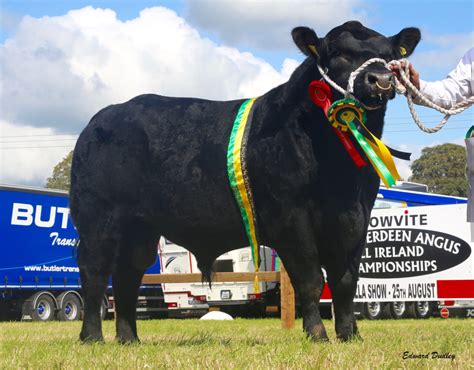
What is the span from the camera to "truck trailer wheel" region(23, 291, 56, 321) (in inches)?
763

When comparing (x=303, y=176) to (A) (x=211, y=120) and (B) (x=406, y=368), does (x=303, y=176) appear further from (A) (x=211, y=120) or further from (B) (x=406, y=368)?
(B) (x=406, y=368)

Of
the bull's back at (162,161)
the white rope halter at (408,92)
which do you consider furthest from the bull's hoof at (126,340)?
the white rope halter at (408,92)

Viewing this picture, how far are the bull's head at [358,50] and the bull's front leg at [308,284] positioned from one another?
120 cm

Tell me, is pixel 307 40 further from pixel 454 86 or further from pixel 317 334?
pixel 317 334

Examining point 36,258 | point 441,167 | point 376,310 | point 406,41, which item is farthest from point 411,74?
point 441,167

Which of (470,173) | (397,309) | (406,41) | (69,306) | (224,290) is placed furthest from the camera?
(69,306)

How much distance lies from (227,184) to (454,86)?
1.88 metres

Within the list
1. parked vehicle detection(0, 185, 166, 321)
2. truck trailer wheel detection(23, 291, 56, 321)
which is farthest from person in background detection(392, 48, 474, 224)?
truck trailer wheel detection(23, 291, 56, 321)

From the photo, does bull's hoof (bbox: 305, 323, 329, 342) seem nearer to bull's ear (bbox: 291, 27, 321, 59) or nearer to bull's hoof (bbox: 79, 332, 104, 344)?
bull's hoof (bbox: 79, 332, 104, 344)

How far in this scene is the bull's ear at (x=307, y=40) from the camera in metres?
6.15

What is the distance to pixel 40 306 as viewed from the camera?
19.9 meters

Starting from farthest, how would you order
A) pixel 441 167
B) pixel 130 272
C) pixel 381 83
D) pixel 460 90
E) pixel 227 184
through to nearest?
pixel 441 167, pixel 130 272, pixel 227 184, pixel 381 83, pixel 460 90

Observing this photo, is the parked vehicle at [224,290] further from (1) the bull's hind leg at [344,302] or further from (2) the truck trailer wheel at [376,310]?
(1) the bull's hind leg at [344,302]

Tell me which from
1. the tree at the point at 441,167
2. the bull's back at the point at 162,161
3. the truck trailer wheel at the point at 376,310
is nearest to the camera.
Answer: the bull's back at the point at 162,161
